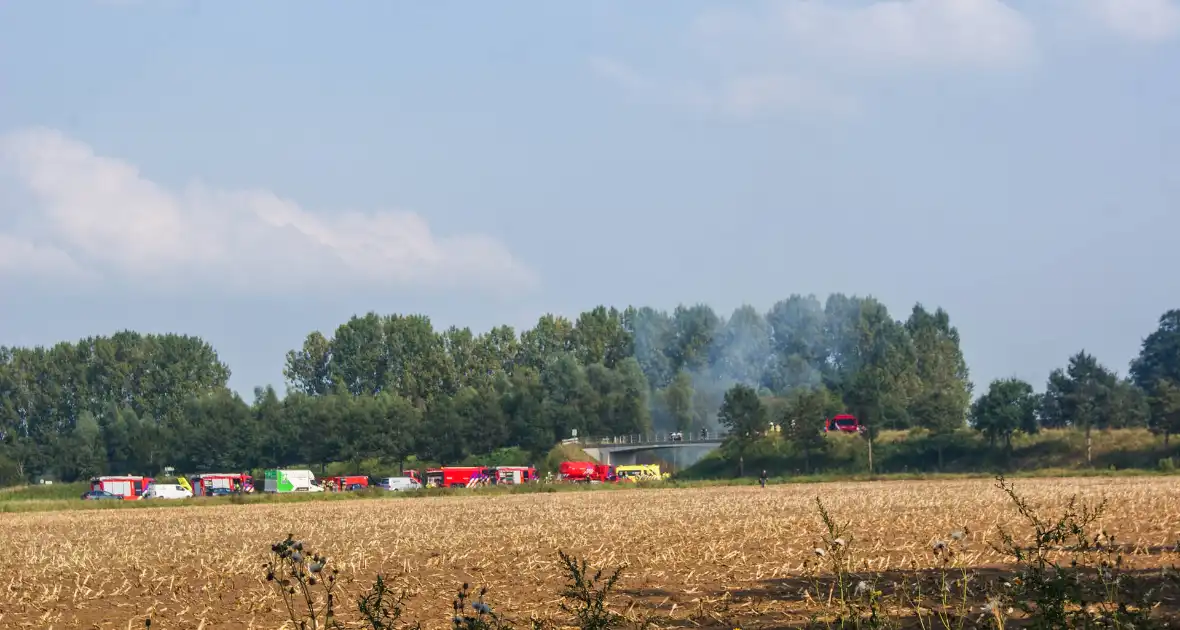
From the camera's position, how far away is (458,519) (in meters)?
44.3

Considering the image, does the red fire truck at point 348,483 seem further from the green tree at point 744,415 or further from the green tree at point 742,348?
the green tree at point 742,348

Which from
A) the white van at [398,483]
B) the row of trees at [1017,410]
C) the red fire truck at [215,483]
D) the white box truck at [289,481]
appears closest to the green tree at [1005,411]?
the row of trees at [1017,410]

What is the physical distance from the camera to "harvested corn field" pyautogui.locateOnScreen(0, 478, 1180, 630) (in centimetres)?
1764

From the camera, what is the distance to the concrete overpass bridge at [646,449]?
140625 millimetres

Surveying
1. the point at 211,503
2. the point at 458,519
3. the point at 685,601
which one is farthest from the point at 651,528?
the point at 211,503

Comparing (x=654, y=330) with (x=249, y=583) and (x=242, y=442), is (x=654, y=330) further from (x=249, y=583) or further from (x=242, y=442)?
(x=249, y=583)

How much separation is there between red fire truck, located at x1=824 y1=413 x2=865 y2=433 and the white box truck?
50239 mm

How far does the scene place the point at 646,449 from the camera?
473 ft

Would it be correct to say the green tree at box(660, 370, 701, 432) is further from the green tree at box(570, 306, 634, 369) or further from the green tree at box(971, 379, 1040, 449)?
the green tree at box(971, 379, 1040, 449)

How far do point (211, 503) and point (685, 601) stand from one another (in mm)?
67080

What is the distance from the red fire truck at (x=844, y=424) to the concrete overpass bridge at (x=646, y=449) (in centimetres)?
1225

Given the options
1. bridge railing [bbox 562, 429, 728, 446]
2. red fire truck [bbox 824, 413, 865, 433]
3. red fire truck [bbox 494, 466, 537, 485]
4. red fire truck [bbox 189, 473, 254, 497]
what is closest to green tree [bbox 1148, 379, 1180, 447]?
red fire truck [bbox 824, 413, 865, 433]

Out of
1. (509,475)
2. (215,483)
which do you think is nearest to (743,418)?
(509,475)

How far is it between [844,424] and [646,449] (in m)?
23.2
